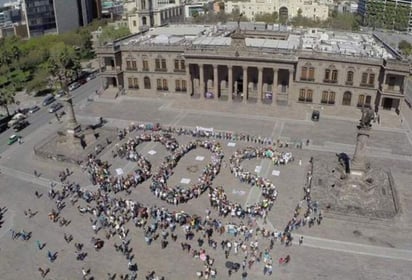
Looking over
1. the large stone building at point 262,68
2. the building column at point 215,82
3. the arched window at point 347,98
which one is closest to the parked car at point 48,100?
the large stone building at point 262,68

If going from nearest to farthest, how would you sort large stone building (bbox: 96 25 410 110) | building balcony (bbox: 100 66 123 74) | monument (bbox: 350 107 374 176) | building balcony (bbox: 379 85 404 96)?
1. monument (bbox: 350 107 374 176)
2. building balcony (bbox: 379 85 404 96)
3. large stone building (bbox: 96 25 410 110)
4. building balcony (bbox: 100 66 123 74)

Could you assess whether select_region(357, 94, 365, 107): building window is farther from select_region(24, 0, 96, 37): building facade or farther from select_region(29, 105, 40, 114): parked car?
select_region(24, 0, 96, 37): building facade

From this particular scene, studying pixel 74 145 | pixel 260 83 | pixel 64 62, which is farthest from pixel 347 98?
pixel 64 62

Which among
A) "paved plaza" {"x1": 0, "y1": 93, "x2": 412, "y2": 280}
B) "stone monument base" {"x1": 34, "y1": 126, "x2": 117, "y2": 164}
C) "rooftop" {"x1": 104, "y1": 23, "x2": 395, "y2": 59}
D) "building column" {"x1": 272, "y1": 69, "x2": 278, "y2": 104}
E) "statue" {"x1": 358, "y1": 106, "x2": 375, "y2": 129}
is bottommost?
"paved plaza" {"x1": 0, "y1": 93, "x2": 412, "y2": 280}

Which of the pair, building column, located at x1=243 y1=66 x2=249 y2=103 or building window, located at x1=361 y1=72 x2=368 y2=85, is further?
building column, located at x1=243 y1=66 x2=249 y2=103

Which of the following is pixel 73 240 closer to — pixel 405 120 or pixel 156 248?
pixel 156 248

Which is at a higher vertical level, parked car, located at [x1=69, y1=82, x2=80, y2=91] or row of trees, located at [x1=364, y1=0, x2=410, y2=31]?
row of trees, located at [x1=364, y1=0, x2=410, y2=31]

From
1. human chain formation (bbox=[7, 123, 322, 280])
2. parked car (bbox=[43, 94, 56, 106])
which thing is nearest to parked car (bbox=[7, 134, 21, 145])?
parked car (bbox=[43, 94, 56, 106])

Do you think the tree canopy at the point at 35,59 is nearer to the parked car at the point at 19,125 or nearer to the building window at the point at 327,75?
the parked car at the point at 19,125
